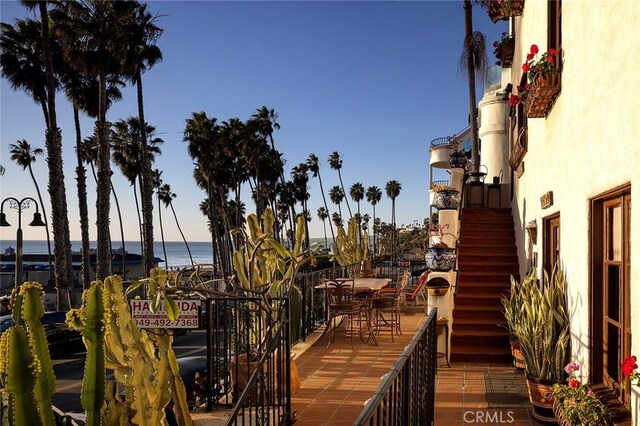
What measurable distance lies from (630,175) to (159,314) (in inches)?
154

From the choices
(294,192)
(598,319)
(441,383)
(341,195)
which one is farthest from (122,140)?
(341,195)

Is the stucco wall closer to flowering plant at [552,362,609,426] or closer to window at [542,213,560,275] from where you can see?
window at [542,213,560,275]

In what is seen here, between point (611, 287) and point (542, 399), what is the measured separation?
1632 mm

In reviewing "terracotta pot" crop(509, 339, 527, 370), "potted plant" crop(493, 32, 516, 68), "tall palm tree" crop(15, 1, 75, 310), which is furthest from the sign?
"tall palm tree" crop(15, 1, 75, 310)

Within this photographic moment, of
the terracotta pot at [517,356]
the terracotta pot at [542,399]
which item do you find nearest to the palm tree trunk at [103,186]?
the terracotta pot at [517,356]

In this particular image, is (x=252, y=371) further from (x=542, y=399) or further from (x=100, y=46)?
(x=100, y=46)

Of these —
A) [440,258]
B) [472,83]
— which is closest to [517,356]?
[440,258]

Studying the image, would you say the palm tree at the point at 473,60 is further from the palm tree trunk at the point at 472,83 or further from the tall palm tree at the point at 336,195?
the tall palm tree at the point at 336,195

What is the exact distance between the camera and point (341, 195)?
80062 mm

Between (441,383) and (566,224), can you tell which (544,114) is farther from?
(441,383)

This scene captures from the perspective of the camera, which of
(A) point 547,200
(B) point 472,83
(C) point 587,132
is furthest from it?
(B) point 472,83

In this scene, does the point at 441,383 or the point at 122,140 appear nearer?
the point at 441,383

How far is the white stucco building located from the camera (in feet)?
10.8

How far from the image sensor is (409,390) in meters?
3.13
